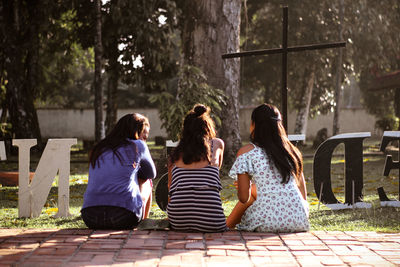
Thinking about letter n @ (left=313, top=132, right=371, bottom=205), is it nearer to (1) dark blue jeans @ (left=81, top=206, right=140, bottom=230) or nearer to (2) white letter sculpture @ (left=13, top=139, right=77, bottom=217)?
(1) dark blue jeans @ (left=81, top=206, right=140, bottom=230)

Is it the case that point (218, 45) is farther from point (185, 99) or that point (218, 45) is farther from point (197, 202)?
point (197, 202)

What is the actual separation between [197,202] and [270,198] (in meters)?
0.77

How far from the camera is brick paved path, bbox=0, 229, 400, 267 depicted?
4.38 metres

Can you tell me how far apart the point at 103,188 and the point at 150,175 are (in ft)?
2.04

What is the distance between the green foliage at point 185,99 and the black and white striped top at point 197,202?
15.7 ft

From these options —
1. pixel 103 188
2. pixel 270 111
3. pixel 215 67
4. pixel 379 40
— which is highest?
pixel 379 40

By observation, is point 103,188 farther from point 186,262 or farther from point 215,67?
point 215,67

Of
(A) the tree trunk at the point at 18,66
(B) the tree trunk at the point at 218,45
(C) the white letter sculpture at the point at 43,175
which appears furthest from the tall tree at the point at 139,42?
(C) the white letter sculpture at the point at 43,175

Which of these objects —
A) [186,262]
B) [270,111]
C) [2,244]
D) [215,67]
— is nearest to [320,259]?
[186,262]

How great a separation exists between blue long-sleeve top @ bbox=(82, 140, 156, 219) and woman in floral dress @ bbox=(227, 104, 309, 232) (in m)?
Answer: 1.03

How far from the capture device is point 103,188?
18.0 feet

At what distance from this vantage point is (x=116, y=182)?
18.0ft

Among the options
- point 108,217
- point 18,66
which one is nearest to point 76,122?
point 18,66

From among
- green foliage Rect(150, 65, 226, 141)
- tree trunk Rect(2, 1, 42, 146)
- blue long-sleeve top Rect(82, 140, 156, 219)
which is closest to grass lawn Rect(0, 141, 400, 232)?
blue long-sleeve top Rect(82, 140, 156, 219)
